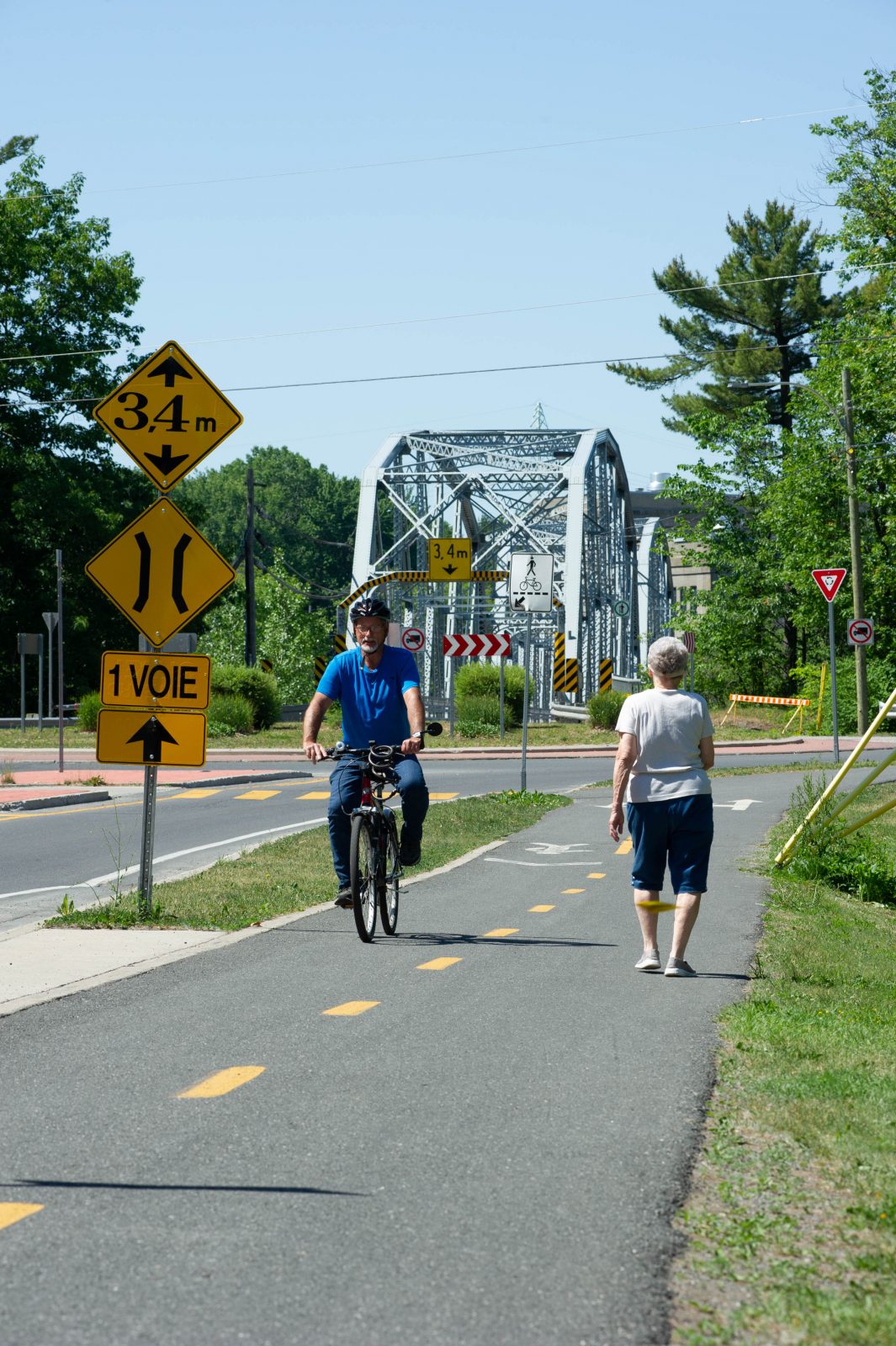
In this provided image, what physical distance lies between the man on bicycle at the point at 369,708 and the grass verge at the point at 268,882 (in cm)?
114

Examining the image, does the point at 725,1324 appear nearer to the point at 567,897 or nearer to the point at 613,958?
the point at 613,958

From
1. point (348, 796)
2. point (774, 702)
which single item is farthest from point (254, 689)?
point (348, 796)

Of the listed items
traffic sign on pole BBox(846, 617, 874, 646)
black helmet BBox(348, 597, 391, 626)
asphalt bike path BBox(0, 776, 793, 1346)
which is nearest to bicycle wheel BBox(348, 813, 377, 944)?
asphalt bike path BBox(0, 776, 793, 1346)

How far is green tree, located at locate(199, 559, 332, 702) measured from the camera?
9081 cm

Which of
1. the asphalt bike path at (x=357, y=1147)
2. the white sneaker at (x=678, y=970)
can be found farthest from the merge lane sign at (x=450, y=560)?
the white sneaker at (x=678, y=970)

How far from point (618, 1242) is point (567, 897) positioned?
27.6 feet

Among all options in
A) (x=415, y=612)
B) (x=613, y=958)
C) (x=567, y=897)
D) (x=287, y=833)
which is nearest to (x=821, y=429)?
(x=415, y=612)

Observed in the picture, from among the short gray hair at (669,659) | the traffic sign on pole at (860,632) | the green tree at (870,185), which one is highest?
the green tree at (870,185)

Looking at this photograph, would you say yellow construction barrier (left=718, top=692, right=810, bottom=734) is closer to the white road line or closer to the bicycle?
the white road line

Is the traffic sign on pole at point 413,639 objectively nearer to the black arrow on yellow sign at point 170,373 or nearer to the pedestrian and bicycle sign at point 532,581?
the pedestrian and bicycle sign at point 532,581

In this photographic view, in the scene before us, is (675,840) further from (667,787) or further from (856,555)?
(856,555)

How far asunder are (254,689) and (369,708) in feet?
103

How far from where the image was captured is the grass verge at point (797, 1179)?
11.7 ft

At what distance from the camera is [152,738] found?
10.3m
